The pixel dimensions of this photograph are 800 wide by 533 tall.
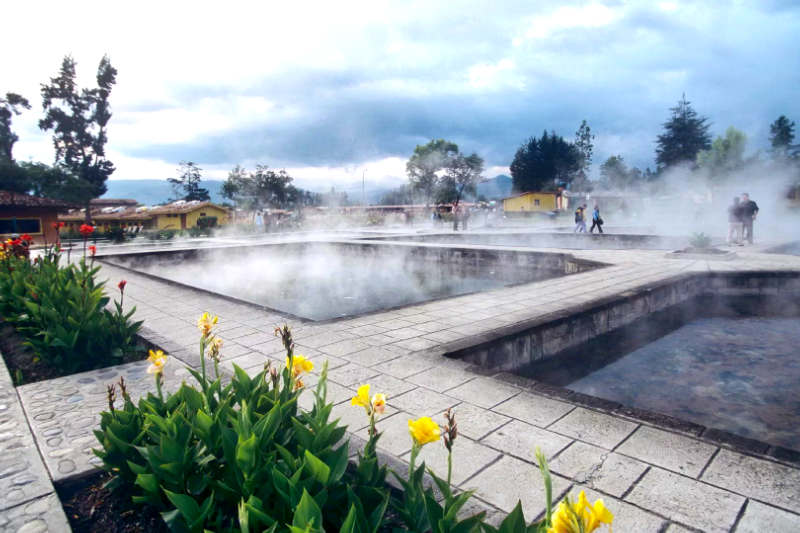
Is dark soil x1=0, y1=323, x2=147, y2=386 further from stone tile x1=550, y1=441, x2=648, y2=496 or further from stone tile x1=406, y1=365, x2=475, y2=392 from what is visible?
stone tile x1=550, y1=441, x2=648, y2=496

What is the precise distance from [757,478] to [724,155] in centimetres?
6259

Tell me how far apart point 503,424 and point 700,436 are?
3.18 ft

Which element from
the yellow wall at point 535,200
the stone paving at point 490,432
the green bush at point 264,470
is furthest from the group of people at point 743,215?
the yellow wall at point 535,200

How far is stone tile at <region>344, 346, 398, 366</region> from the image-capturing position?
140 inches

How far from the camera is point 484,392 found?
2930 millimetres

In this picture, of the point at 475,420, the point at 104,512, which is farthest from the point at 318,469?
the point at 475,420

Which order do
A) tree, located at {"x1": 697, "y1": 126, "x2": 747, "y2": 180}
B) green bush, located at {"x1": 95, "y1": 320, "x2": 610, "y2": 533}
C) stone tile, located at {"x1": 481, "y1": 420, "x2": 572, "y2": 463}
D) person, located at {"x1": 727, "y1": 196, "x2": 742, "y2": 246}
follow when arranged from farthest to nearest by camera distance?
tree, located at {"x1": 697, "y1": 126, "x2": 747, "y2": 180} → person, located at {"x1": 727, "y1": 196, "x2": 742, "y2": 246} → stone tile, located at {"x1": 481, "y1": 420, "x2": 572, "y2": 463} → green bush, located at {"x1": 95, "y1": 320, "x2": 610, "y2": 533}

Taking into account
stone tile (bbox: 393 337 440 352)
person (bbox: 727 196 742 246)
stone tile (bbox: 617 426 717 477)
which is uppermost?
person (bbox: 727 196 742 246)

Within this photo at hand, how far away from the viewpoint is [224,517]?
62.2 inches

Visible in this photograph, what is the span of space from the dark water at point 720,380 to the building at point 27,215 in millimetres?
29721

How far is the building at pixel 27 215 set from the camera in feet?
83.6

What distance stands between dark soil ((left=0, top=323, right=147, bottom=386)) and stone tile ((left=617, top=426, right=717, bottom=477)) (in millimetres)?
3791

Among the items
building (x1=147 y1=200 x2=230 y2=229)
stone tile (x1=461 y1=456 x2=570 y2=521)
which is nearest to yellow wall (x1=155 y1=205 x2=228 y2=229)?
building (x1=147 y1=200 x2=230 y2=229)

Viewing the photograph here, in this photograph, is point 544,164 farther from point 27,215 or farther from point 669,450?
point 669,450
